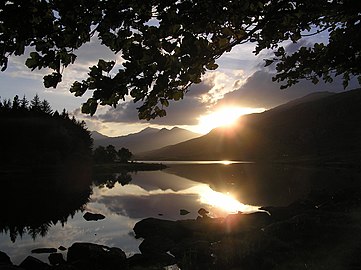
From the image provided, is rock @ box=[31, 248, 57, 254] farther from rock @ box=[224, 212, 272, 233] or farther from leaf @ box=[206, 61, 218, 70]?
leaf @ box=[206, 61, 218, 70]

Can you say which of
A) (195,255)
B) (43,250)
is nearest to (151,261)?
(195,255)

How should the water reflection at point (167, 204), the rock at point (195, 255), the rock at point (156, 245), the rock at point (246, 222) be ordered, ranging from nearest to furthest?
the rock at point (195, 255) → the rock at point (156, 245) → the rock at point (246, 222) → the water reflection at point (167, 204)

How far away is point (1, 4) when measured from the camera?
466 cm

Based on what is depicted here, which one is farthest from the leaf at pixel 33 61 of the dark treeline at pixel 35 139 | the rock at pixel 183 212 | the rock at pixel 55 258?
the dark treeline at pixel 35 139

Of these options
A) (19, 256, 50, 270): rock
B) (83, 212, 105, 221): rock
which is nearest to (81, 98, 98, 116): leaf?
(19, 256, 50, 270): rock

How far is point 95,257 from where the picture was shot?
20438 mm

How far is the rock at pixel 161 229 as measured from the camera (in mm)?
28500

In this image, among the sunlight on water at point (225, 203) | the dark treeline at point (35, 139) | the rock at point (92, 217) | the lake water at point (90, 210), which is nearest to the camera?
the lake water at point (90, 210)

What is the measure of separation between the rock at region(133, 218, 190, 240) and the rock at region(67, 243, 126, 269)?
7.46m

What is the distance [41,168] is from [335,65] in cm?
10048

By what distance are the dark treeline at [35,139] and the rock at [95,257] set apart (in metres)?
87.3

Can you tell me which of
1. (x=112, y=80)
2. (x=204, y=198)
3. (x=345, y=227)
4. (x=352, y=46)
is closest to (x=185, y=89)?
(x=112, y=80)

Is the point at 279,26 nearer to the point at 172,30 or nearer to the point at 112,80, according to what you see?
the point at 172,30

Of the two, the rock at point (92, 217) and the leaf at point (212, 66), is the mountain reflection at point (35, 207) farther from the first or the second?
the leaf at point (212, 66)
